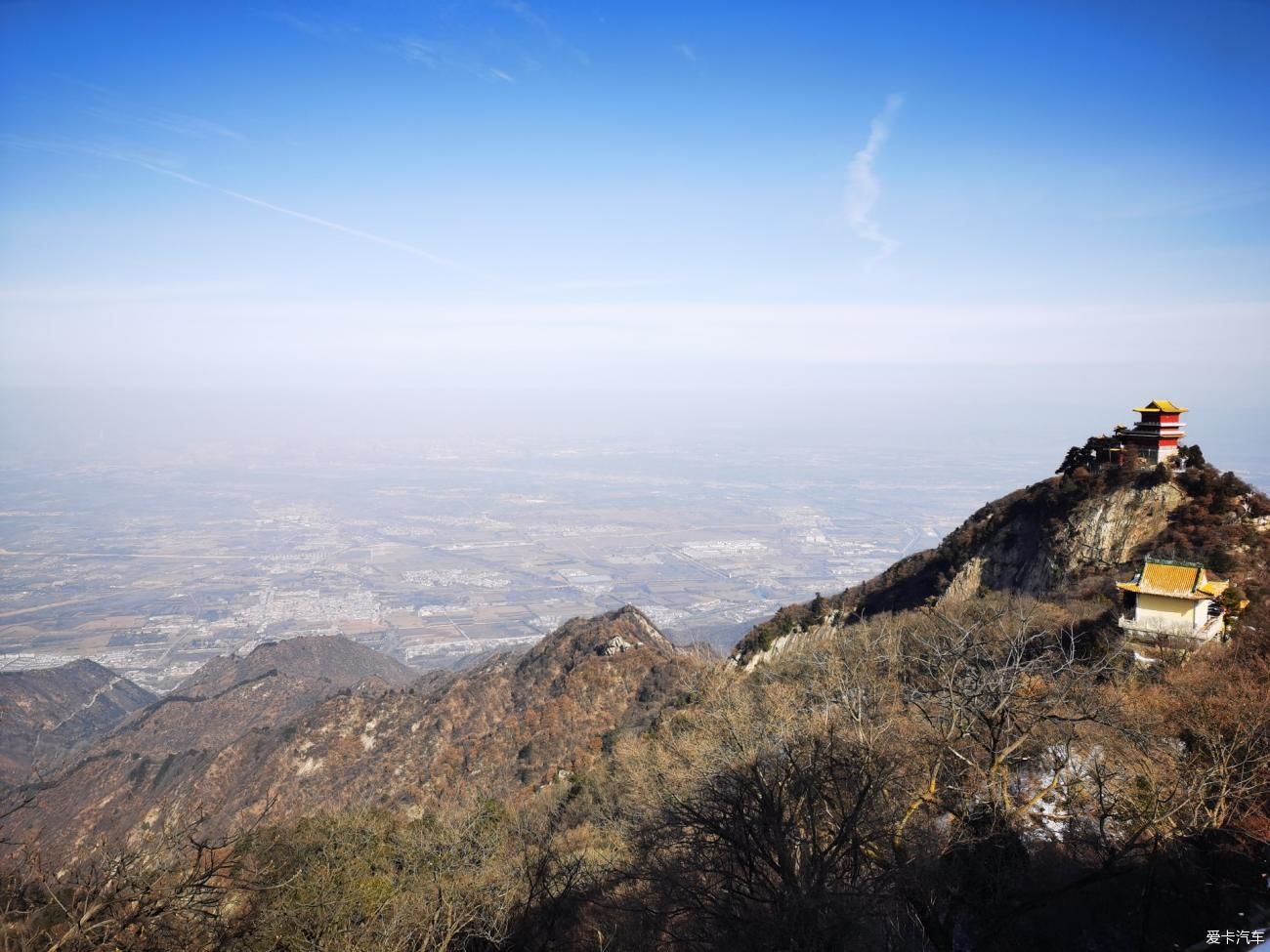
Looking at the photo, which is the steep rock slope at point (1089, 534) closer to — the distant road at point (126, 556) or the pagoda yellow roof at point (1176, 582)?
the pagoda yellow roof at point (1176, 582)

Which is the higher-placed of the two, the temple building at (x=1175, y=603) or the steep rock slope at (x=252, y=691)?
the temple building at (x=1175, y=603)

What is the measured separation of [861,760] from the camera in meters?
10.8

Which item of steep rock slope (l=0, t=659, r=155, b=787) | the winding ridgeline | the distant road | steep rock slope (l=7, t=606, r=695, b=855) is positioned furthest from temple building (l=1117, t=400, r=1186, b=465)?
the distant road

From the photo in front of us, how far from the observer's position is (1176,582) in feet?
61.0

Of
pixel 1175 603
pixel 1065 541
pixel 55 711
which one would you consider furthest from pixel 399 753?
pixel 55 711

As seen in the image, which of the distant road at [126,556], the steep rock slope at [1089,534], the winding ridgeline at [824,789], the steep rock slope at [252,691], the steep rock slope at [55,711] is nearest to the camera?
the winding ridgeline at [824,789]

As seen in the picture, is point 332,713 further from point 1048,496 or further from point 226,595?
point 226,595

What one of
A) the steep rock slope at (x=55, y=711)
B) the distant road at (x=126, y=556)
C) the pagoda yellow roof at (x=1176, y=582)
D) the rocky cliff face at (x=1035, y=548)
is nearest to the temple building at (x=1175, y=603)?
the pagoda yellow roof at (x=1176, y=582)

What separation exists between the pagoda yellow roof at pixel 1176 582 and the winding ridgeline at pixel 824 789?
13cm

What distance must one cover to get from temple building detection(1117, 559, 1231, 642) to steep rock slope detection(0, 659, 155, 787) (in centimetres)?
5165

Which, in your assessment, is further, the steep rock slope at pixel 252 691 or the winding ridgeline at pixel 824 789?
the steep rock slope at pixel 252 691

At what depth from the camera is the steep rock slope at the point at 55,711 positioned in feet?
145

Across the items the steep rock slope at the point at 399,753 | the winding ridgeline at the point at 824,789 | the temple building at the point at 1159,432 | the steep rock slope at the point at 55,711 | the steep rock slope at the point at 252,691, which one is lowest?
the steep rock slope at the point at 55,711

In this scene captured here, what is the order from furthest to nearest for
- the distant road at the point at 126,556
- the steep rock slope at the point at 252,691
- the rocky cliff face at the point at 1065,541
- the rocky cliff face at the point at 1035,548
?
the distant road at the point at 126,556
the steep rock slope at the point at 252,691
the rocky cliff face at the point at 1035,548
the rocky cliff face at the point at 1065,541
